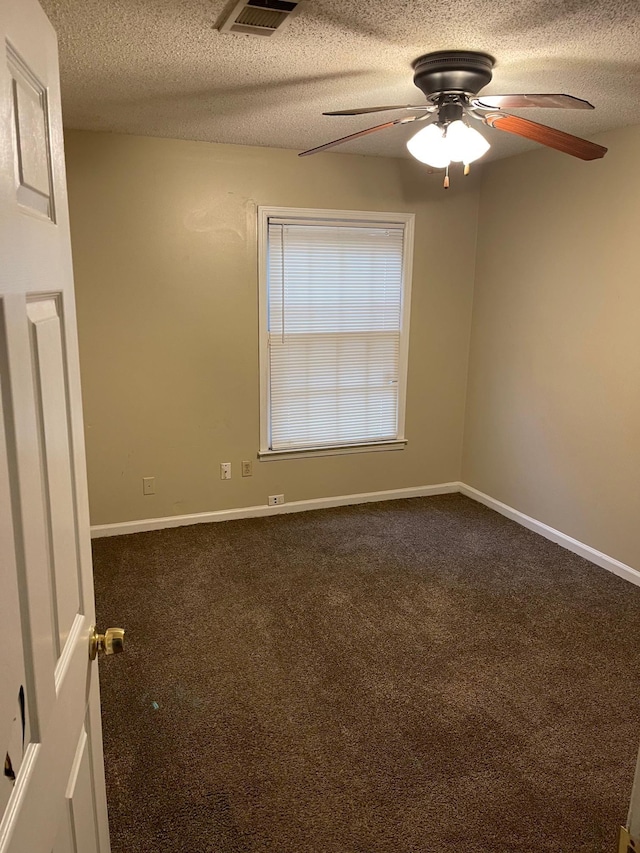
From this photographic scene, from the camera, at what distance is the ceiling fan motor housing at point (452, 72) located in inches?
92.7

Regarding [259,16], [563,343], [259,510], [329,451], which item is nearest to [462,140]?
[259,16]

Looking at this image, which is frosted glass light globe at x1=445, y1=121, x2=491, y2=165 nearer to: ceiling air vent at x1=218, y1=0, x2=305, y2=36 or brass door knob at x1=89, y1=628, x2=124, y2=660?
ceiling air vent at x1=218, y1=0, x2=305, y2=36

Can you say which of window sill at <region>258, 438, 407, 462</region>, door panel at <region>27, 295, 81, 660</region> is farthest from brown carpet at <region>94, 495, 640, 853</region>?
door panel at <region>27, 295, 81, 660</region>

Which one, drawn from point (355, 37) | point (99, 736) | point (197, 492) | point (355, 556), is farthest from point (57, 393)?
point (197, 492)

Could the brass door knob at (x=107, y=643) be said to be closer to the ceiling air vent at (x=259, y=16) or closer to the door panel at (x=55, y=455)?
the door panel at (x=55, y=455)

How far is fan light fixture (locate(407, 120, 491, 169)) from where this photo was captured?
93.7 inches

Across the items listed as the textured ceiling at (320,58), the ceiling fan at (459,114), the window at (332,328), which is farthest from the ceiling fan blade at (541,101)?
the window at (332,328)

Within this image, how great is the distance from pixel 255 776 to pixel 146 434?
8.01ft

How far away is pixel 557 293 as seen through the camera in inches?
153

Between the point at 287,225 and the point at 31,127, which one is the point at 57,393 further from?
the point at 287,225

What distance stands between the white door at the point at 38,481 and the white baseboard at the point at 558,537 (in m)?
3.23

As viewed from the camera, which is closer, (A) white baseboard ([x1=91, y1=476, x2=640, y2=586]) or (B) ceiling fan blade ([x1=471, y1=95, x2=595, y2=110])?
(B) ceiling fan blade ([x1=471, y1=95, x2=595, y2=110])

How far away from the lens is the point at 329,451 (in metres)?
4.54

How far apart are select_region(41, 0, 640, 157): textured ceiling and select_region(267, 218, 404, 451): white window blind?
94 centimetres
